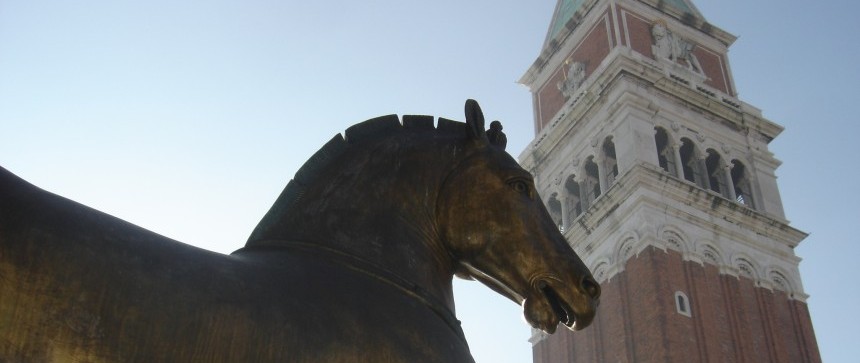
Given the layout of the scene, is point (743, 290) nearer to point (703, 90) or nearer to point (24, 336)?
point (703, 90)

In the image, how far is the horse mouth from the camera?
3092 millimetres

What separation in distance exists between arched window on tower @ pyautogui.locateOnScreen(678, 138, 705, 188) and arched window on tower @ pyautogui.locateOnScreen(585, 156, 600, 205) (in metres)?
2.55

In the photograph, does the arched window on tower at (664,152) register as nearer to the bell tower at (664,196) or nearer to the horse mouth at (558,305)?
the bell tower at (664,196)

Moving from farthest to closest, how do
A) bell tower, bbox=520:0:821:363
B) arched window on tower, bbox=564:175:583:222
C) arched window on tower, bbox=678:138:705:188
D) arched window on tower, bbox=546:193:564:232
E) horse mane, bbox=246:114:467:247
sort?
arched window on tower, bbox=546:193:564:232 → arched window on tower, bbox=564:175:583:222 → arched window on tower, bbox=678:138:705:188 → bell tower, bbox=520:0:821:363 → horse mane, bbox=246:114:467:247

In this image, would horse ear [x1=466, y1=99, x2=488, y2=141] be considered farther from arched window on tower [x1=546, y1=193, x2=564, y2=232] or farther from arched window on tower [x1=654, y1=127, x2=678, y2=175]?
arched window on tower [x1=546, y1=193, x2=564, y2=232]

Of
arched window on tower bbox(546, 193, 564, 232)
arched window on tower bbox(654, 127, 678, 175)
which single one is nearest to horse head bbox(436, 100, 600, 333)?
arched window on tower bbox(654, 127, 678, 175)

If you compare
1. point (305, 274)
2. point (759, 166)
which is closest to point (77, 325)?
point (305, 274)

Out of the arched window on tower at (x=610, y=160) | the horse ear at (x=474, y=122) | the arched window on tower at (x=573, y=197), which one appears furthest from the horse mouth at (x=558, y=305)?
the arched window on tower at (x=573, y=197)

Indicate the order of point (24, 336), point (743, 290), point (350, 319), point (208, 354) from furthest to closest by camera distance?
1. point (743, 290)
2. point (350, 319)
3. point (208, 354)
4. point (24, 336)

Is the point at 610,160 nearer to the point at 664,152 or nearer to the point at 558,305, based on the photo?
the point at 664,152

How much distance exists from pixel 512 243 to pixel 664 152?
2821cm

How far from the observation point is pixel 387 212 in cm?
316

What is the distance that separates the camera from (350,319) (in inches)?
104

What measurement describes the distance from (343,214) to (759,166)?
101 feet
